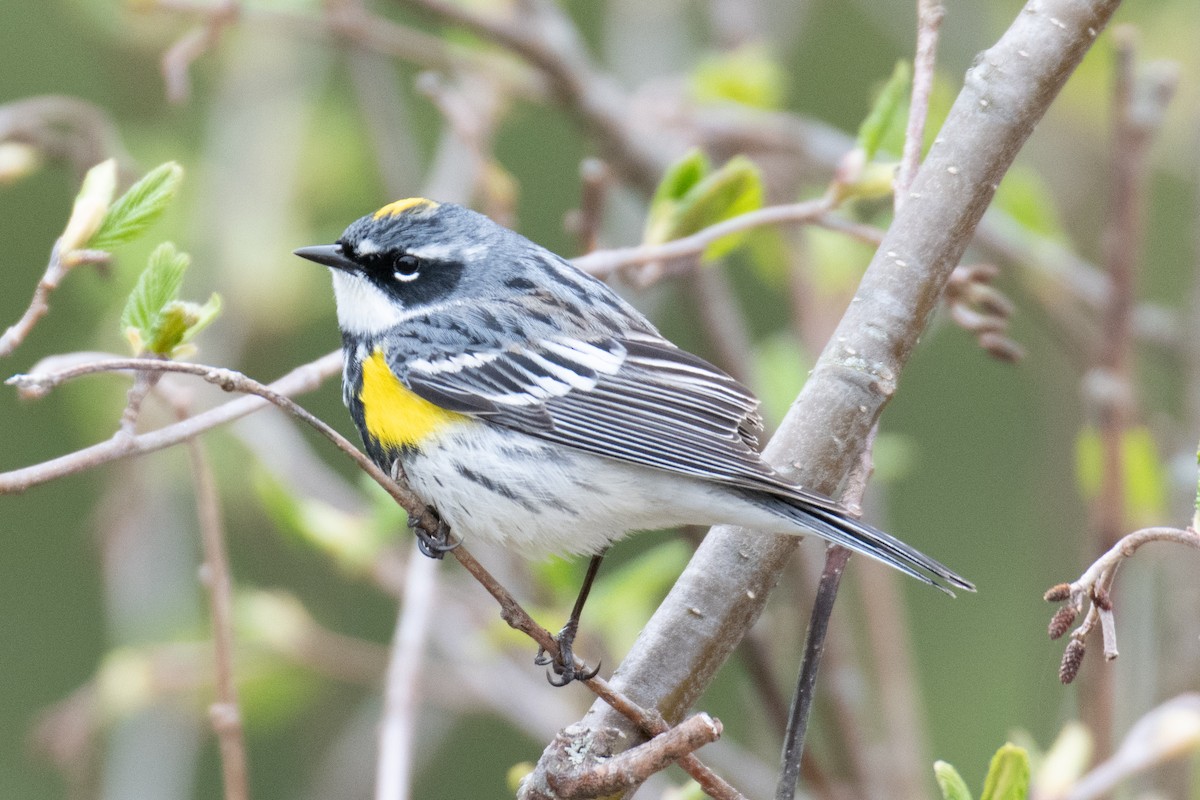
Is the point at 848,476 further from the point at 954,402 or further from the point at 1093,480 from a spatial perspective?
the point at 954,402

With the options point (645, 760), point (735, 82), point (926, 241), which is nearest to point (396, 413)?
point (926, 241)

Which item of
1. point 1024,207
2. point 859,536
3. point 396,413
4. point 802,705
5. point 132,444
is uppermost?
point 1024,207

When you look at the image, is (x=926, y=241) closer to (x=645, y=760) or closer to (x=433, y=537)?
(x=645, y=760)

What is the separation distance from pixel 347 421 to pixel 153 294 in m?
4.46

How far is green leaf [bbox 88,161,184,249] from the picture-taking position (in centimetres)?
189

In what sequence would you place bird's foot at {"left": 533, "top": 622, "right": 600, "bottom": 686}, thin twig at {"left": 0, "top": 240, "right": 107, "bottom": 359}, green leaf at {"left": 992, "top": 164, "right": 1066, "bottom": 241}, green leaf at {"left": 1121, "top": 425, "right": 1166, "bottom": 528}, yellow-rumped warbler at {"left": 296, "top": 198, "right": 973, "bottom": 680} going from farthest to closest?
green leaf at {"left": 992, "top": 164, "right": 1066, "bottom": 241}
green leaf at {"left": 1121, "top": 425, "right": 1166, "bottom": 528}
yellow-rumped warbler at {"left": 296, "top": 198, "right": 973, "bottom": 680}
bird's foot at {"left": 533, "top": 622, "right": 600, "bottom": 686}
thin twig at {"left": 0, "top": 240, "right": 107, "bottom": 359}

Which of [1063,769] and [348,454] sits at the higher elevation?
[1063,769]

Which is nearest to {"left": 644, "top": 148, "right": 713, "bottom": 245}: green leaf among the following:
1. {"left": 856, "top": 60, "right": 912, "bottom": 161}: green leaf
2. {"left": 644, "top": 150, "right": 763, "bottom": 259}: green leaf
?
{"left": 644, "top": 150, "right": 763, "bottom": 259}: green leaf

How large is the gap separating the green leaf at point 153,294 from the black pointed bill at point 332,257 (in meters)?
1.05

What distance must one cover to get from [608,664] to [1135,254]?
165 cm

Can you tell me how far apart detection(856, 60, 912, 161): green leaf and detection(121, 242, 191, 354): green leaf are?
3.95 feet

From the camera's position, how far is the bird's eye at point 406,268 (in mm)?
3047

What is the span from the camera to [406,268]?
3.06 meters

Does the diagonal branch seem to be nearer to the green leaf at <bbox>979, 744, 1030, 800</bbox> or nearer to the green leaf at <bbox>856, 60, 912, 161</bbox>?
the green leaf at <bbox>856, 60, 912, 161</bbox>
